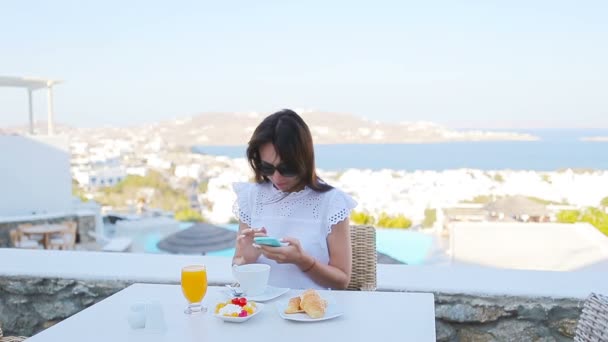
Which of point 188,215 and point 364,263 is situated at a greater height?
point 364,263

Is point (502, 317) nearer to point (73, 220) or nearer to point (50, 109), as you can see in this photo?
point (73, 220)

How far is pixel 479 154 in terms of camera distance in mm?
20469

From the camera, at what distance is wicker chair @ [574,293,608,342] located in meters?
1.11

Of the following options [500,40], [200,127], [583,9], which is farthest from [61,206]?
[583,9]

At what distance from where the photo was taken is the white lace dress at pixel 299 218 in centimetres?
176

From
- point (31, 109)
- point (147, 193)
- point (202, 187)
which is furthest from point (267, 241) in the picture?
point (202, 187)

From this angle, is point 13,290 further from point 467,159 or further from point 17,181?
point 467,159

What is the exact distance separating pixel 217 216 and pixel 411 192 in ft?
13.2

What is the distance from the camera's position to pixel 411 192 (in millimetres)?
12438

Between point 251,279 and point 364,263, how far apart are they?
58 centimetres

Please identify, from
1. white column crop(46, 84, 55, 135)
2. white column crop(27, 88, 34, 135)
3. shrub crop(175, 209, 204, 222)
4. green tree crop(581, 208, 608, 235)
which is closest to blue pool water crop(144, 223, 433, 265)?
shrub crop(175, 209, 204, 222)

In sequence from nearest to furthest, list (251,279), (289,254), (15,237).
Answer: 1. (251,279)
2. (289,254)
3. (15,237)

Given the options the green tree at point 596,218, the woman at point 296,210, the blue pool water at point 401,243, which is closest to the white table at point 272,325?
the woman at point 296,210

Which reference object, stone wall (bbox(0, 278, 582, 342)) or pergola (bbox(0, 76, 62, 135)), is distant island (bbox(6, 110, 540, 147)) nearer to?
pergola (bbox(0, 76, 62, 135))
